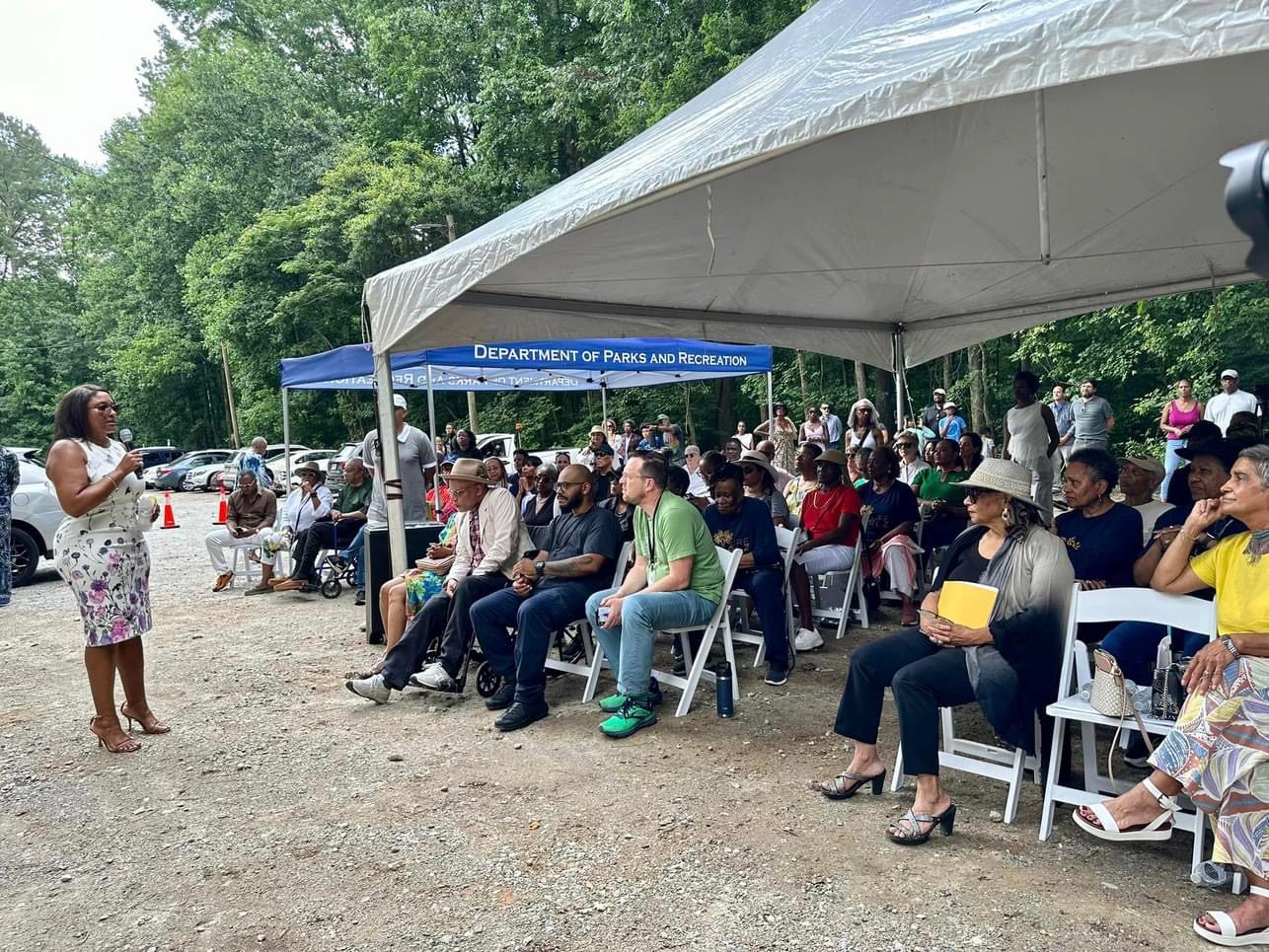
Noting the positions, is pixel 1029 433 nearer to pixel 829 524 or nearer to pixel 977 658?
pixel 829 524

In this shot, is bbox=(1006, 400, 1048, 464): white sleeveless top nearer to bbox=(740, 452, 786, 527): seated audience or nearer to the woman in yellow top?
bbox=(740, 452, 786, 527): seated audience

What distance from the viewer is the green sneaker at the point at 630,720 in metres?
4.44

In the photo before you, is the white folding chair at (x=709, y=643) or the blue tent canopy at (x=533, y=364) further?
the blue tent canopy at (x=533, y=364)

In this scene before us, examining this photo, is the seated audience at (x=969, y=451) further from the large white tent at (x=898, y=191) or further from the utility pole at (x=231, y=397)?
the utility pole at (x=231, y=397)

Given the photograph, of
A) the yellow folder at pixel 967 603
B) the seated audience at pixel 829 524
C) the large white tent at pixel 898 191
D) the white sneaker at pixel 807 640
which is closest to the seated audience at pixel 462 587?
the large white tent at pixel 898 191

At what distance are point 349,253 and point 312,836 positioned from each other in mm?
25600

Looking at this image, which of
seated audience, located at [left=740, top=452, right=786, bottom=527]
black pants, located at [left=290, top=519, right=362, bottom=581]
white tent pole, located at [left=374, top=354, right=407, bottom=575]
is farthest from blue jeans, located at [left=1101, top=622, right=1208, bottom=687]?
black pants, located at [left=290, top=519, right=362, bottom=581]

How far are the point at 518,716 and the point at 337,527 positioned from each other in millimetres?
4722

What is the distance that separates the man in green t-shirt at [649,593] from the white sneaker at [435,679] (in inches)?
35.3

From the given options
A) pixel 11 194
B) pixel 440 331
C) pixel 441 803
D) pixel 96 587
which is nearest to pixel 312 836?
pixel 441 803

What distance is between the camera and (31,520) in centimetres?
1021

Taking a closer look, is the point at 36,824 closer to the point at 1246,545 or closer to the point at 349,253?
the point at 1246,545

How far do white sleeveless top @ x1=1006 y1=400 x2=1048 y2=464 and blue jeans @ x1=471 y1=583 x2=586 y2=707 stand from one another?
16.8 feet

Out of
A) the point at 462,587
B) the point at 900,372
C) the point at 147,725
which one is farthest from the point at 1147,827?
the point at 900,372
